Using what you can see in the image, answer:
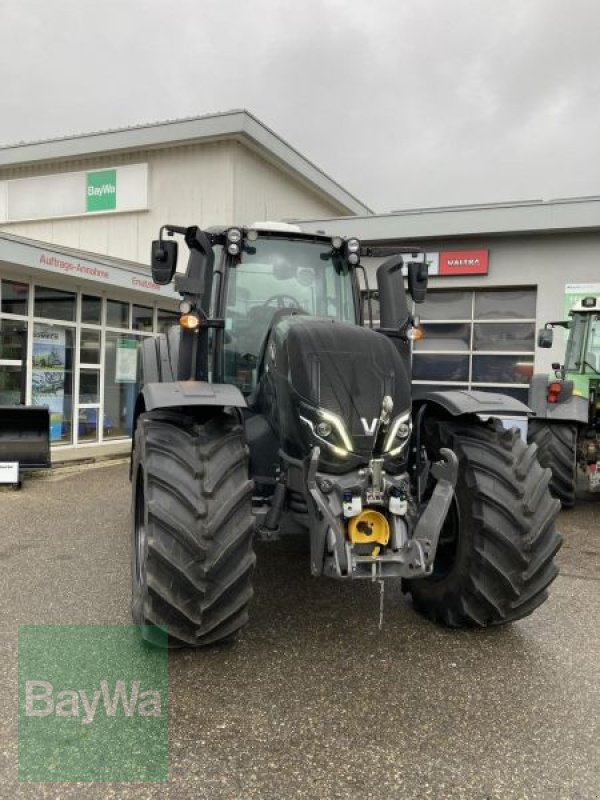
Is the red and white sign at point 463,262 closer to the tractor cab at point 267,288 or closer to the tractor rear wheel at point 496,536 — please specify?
the tractor cab at point 267,288

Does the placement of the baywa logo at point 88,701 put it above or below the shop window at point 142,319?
below

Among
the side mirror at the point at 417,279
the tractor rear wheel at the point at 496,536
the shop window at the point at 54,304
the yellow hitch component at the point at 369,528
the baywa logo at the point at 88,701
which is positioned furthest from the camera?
the shop window at the point at 54,304

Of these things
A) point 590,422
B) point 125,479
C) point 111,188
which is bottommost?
point 125,479

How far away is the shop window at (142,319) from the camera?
12555mm

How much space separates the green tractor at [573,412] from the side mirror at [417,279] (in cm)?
348

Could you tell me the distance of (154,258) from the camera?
13.6ft

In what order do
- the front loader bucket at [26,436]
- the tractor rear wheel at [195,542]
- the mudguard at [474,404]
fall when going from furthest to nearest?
the front loader bucket at [26,436], the mudguard at [474,404], the tractor rear wheel at [195,542]

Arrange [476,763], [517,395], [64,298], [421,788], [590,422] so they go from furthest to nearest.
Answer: [517,395] < [64,298] < [590,422] < [476,763] < [421,788]

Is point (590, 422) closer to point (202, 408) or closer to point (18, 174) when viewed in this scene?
point (202, 408)

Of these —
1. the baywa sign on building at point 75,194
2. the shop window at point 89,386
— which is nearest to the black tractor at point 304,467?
the shop window at point 89,386

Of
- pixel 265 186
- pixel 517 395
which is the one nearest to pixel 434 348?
pixel 517 395

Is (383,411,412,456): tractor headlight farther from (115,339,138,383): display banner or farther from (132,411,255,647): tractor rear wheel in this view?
(115,339,138,383): display banner

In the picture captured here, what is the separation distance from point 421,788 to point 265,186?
16.1 m

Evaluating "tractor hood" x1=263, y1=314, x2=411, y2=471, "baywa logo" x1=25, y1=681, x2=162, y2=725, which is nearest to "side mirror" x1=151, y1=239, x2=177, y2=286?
"tractor hood" x1=263, y1=314, x2=411, y2=471
